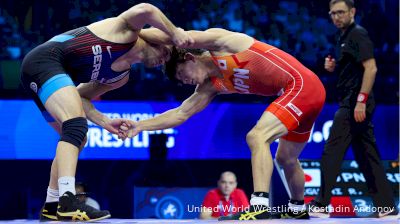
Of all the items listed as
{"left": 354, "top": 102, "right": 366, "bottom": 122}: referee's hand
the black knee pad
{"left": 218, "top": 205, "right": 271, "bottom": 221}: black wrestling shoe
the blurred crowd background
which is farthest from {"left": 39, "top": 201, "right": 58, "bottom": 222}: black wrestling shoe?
the blurred crowd background

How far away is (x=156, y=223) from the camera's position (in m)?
4.12

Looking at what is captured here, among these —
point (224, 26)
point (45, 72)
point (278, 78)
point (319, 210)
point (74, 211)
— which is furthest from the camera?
point (224, 26)

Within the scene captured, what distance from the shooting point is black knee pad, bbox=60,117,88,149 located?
401 centimetres

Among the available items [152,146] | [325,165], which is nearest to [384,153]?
[152,146]

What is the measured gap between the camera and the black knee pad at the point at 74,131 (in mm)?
4008

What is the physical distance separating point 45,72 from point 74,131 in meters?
0.41

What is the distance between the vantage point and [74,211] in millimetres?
3861

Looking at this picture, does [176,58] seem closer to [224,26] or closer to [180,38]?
[180,38]

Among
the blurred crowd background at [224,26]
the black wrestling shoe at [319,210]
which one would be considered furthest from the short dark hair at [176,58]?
the blurred crowd background at [224,26]

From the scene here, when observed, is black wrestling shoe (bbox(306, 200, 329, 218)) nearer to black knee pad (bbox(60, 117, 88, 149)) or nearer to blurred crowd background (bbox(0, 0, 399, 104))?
black knee pad (bbox(60, 117, 88, 149))

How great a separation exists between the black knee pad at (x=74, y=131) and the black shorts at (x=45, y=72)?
0.69 ft

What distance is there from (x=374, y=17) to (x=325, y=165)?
14.0 ft

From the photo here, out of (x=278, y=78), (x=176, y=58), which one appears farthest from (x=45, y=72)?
(x=278, y=78)

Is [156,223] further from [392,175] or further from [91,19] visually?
[91,19]
